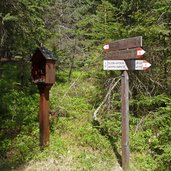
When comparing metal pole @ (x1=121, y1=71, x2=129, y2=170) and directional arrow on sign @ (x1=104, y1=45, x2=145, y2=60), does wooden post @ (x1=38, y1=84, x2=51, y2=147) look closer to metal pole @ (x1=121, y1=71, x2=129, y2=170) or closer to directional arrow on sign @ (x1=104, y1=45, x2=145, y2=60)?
directional arrow on sign @ (x1=104, y1=45, x2=145, y2=60)

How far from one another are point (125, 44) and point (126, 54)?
0.23 metres

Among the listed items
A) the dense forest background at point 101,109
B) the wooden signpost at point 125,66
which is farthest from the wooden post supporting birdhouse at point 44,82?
the wooden signpost at point 125,66

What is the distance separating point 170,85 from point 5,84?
6146 mm

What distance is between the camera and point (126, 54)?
616 cm

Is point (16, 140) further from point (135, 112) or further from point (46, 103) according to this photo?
point (135, 112)

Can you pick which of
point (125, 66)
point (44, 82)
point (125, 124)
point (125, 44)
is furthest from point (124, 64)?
point (44, 82)

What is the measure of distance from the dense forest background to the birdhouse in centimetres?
156

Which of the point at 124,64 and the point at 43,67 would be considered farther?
the point at 43,67

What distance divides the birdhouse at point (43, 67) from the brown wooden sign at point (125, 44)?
136 centimetres

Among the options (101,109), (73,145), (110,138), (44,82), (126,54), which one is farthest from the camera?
(101,109)

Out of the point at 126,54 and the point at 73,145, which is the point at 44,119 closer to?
the point at 73,145

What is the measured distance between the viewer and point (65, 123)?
27.4ft

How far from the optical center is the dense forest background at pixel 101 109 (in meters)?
6.69

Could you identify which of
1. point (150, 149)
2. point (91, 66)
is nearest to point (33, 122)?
point (91, 66)
